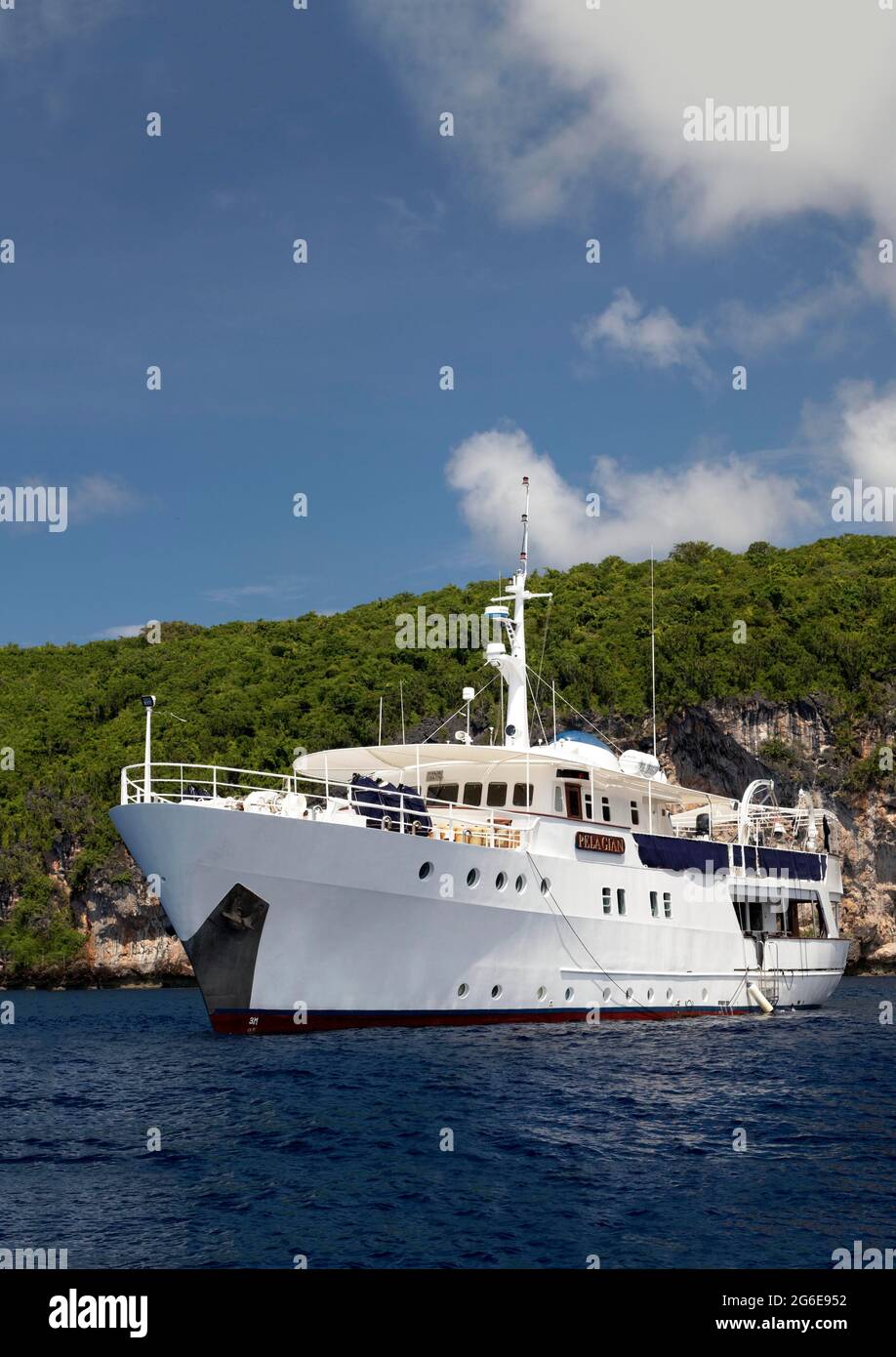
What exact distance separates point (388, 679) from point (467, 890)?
49.2 metres

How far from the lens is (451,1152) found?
14711 mm

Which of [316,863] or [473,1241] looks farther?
[316,863]

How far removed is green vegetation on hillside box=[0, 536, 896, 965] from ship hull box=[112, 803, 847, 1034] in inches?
1214

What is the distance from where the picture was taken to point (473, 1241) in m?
11.4

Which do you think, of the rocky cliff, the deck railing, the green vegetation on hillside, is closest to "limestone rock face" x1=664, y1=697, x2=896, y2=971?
the rocky cliff

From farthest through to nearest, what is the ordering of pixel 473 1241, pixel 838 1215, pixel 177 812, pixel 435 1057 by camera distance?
1. pixel 177 812
2. pixel 435 1057
3. pixel 838 1215
4. pixel 473 1241

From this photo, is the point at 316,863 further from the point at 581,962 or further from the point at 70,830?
the point at 70,830

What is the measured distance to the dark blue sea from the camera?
1148 cm

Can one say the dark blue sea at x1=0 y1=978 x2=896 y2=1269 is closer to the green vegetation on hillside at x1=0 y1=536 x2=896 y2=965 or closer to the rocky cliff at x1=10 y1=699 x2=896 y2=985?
the green vegetation on hillside at x1=0 y1=536 x2=896 y2=965

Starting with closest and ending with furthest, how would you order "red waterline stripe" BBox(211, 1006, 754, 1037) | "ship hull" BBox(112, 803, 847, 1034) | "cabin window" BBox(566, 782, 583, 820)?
"ship hull" BBox(112, 803, 847, 1034) → "red waterline stripe" BBox(211, 1006, 754, 1037) → "cabin window" BBox(566, 782, 583, 820)
